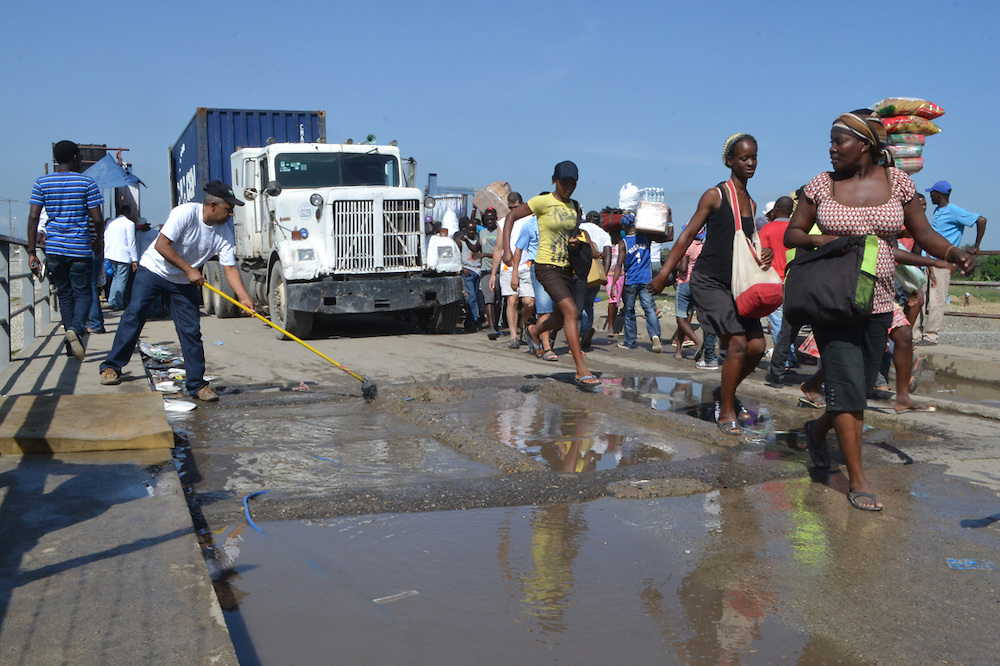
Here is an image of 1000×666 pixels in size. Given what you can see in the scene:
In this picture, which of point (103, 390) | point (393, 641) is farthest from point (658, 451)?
point (103, 390)

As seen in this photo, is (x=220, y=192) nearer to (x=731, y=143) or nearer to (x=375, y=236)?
(x=731, y=143)

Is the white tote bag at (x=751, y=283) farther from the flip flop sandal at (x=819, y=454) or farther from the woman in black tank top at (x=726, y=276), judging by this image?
the flip flop sandal at (x=819, y=454)

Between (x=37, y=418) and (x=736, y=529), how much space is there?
3.71 metres

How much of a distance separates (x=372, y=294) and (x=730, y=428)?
753 cm

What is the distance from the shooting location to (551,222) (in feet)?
25.3

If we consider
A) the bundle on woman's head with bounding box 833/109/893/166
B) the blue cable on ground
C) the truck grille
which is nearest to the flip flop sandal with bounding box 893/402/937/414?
the bundle on woman's head with bounding box 833/109/893/166

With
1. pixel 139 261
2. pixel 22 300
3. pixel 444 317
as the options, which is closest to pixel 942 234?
pixel 444 317

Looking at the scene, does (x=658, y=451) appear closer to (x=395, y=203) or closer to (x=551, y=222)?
(x=551, y=222)

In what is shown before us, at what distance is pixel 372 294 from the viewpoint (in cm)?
1225

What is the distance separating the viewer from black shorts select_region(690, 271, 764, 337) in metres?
5.52

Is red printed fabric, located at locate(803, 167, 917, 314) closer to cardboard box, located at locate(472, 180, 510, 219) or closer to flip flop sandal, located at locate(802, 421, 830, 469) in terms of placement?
flip flop sandal, located at locate(802, 421, 830, 469)

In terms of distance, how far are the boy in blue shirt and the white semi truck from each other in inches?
106

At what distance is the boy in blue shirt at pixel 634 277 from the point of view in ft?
36.0

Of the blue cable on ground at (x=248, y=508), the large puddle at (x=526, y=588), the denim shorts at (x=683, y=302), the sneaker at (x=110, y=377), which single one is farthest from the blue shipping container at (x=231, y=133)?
the large puddle at (x=526, y=588)
